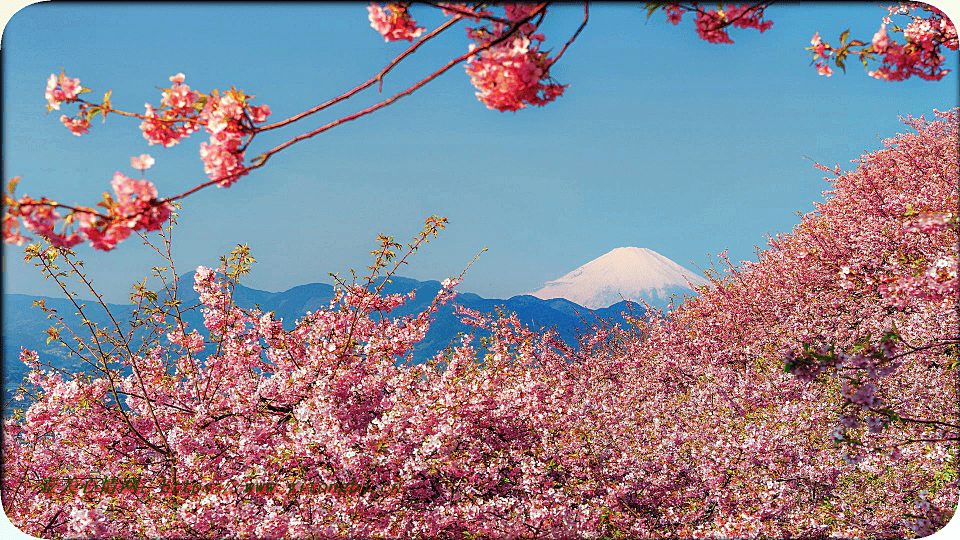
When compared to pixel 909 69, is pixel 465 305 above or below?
above

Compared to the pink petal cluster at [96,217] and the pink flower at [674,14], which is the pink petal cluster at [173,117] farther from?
the pink flower at [674,14]

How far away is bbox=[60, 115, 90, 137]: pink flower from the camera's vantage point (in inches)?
78.7

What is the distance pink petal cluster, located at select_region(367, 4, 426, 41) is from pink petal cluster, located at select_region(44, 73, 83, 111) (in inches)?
44.8

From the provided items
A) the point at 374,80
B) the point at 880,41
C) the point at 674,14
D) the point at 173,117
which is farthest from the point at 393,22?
the point at 880,41

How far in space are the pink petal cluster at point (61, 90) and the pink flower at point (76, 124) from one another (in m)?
0.12

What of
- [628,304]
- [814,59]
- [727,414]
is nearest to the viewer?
[814,59]

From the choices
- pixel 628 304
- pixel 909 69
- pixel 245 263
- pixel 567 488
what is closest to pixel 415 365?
pixel 567 488

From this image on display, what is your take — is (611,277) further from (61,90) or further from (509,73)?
(61,90)

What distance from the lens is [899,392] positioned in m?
4.48

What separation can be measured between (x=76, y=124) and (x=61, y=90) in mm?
167

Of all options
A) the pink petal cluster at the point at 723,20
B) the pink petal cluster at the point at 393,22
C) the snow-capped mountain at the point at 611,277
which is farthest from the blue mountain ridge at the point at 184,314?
the pink petal cluster at the point at 723,20

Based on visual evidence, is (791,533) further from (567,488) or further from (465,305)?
(465,305)

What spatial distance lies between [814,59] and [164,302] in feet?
14.4

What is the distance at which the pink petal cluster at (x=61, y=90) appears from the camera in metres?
1.85
